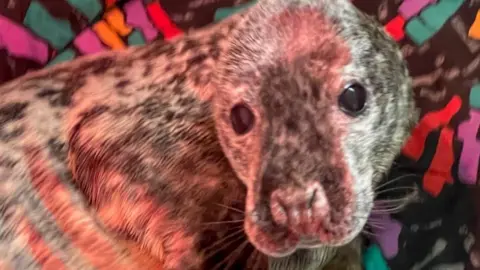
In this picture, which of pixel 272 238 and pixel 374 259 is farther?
pixel 374 259

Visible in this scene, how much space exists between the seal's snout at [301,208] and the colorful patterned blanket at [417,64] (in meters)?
0.39

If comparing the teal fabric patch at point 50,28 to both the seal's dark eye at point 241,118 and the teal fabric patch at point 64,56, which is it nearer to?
the teal fabric patch at point 64,56

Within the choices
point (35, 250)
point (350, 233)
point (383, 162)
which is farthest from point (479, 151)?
point (35, 250)

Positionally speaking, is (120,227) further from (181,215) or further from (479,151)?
(479,151)

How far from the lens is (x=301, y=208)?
841mm

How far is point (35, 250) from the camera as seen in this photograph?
1.02 meters

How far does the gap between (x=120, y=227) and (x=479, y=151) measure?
1.87ft

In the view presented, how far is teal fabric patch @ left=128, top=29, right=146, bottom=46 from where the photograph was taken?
145 cm

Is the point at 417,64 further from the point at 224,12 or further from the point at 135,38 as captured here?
the point at 135,38

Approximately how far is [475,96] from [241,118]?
490mm

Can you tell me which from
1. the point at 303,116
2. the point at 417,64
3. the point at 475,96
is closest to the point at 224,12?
the point at 417,64

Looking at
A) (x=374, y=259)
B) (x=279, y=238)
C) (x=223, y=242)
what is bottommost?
(x=374, y=259)

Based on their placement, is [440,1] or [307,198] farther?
[440,1]

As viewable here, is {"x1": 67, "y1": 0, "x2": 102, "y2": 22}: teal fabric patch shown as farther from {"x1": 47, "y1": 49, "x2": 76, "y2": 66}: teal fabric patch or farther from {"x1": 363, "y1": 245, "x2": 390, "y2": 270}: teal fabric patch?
{"x1": 363, "y1": 245, "x2": 390, "y2": 270}: teal fabric patch
